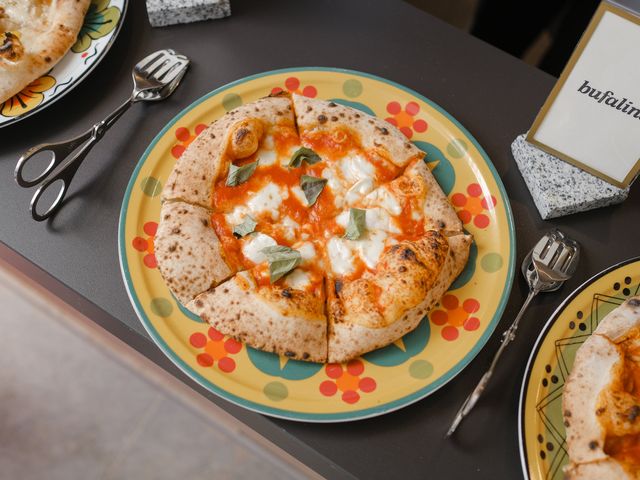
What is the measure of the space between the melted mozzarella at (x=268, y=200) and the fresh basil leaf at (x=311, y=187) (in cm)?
6

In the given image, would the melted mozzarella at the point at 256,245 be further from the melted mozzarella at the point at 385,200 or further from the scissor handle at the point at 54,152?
the scissor handle at the point at 54,152

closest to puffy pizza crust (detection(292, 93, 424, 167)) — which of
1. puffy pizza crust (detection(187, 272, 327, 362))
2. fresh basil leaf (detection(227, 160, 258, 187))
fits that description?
fresh basil leaf (detection(227, 160, 258, 187))

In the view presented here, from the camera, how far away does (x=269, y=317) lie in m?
1.73

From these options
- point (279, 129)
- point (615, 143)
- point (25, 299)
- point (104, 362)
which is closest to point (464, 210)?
point (615, 143)

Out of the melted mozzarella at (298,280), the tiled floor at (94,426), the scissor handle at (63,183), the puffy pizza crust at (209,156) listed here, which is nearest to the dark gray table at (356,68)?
the scissor handle at (63,183)

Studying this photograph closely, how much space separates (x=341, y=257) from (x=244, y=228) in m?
0.30

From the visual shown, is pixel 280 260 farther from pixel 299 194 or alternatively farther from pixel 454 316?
pixel 454 316

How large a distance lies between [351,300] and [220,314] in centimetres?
37

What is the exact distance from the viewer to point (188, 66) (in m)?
2.30

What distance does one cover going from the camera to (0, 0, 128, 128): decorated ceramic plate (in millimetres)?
2107

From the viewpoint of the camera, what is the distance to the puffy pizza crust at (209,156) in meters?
1.92

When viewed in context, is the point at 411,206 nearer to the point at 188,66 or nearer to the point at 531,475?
the point at 531,475

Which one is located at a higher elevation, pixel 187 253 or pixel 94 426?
pixel 187 253

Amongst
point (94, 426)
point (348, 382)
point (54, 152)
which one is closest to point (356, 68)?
point (54, 152)
